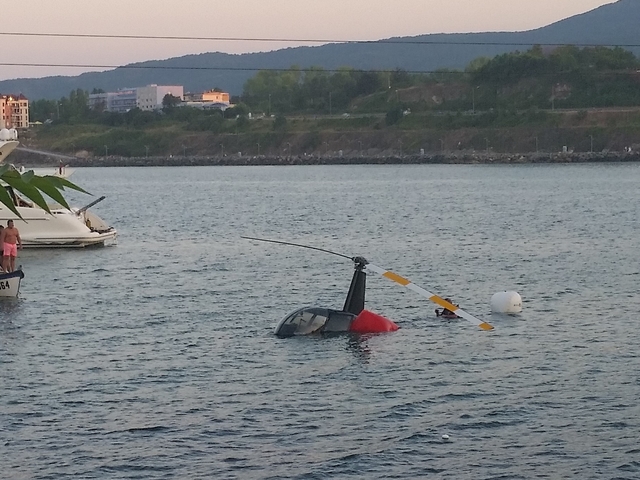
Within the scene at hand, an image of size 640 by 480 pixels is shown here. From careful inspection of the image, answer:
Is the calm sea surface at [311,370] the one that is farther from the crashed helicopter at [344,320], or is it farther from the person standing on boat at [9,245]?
the person standing on boat at [9,245]

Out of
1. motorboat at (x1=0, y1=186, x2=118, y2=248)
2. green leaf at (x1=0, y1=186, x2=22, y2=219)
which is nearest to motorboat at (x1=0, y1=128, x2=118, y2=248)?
motorboat at (x1=0, y1=186, x2=118, y2=248)

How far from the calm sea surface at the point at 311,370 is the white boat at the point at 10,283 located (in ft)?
2.67

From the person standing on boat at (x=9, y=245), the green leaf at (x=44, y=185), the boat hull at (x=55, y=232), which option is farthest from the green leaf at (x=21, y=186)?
the boat hull at (x=55, y=232)

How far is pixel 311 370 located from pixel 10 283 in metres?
12.9

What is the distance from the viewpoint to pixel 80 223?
4875 centimetres

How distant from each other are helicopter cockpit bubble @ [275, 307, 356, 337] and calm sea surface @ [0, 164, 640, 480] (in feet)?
1.32

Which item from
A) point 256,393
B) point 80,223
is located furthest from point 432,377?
point 80,223

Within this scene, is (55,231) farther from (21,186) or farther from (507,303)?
(21,186)

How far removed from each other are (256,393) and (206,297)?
14184mm

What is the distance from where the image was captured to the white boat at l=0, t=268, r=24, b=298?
106 feet

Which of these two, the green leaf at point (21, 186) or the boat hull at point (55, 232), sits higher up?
the green leaf at point (21, 186)

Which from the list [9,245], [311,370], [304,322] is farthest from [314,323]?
[9,245]

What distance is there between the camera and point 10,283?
32.6 metres

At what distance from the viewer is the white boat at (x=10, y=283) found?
106 ft
